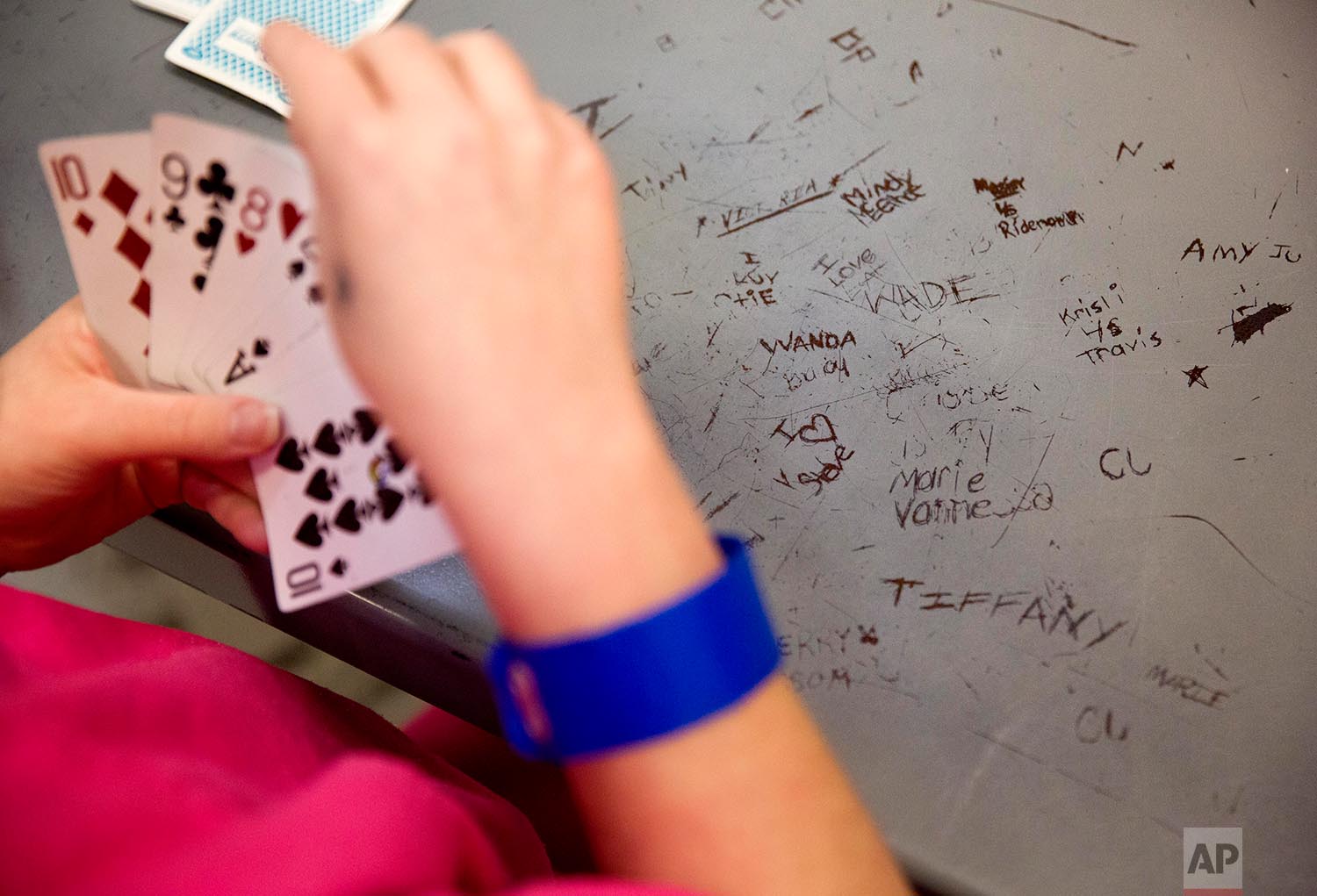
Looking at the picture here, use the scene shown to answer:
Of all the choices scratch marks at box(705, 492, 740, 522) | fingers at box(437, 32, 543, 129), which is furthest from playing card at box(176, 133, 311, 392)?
scratch marks at box(705, 492, 740, 522)

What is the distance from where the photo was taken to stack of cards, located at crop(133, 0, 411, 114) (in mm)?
842

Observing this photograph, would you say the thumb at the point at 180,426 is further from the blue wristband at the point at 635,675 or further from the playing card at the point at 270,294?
the blue wristband at the point at 635,675

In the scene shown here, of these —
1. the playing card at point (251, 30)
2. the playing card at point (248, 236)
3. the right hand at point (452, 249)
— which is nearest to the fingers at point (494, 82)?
the right hand at point (452, 249)

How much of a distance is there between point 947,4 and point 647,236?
40 centimetres

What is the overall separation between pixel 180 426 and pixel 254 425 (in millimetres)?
45

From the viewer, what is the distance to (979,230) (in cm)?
74

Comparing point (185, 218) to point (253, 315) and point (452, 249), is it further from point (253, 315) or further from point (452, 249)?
point (452, 249)

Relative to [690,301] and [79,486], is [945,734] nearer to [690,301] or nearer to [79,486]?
[690,301]

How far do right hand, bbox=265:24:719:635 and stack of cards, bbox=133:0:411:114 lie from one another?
1.53 feet

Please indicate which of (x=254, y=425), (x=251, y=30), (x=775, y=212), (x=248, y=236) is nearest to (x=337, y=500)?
(x=254, y=425)

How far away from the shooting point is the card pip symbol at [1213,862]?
0.52 m

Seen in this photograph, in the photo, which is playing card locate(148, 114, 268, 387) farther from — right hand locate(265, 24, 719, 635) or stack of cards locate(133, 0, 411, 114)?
stack of cards locate(133, 0, 411, 114)

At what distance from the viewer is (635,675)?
0.42 m

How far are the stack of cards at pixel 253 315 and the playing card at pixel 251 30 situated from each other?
0.31 metres
